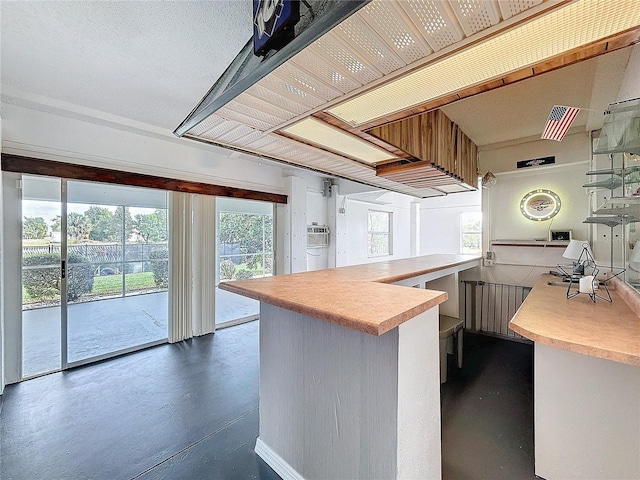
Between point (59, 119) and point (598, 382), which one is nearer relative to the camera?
point (598, 382)

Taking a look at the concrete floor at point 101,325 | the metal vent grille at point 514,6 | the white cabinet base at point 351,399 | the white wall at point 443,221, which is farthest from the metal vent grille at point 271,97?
the white wall at point 443,221

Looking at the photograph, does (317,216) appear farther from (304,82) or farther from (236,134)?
(304,82)

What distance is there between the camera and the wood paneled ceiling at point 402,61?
85cm

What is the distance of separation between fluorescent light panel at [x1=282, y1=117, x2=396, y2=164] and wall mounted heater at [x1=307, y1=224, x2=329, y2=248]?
3.38 meters

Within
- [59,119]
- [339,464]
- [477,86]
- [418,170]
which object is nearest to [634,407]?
[339,464]

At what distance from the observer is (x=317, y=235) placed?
585 centimetres

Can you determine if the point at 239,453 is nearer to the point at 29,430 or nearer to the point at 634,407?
the point at 29,430

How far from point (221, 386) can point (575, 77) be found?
402 centimetres

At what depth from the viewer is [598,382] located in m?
1.42

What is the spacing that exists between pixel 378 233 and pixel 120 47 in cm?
637

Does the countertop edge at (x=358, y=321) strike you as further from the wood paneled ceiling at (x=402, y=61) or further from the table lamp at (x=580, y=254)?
the table lamp at (x=580, y=254)

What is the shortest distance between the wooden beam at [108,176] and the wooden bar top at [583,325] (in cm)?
379

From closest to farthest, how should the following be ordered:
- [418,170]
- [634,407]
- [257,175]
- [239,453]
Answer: [634,407] < [239,453] < [418,170] < [257,175]

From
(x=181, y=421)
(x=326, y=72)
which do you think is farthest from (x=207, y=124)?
(x=181, y=421)
